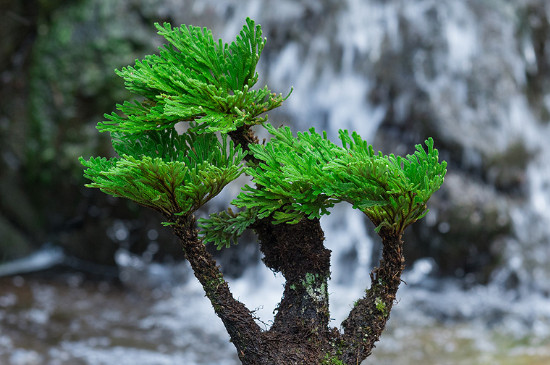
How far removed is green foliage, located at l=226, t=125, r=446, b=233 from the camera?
829 mm

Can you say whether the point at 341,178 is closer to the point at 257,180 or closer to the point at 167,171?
the point at 257,180

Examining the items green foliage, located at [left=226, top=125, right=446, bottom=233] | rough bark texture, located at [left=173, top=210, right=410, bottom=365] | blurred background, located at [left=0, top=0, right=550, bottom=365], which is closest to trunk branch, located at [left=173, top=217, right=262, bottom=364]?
rough bark texture, located at [left=173, top=210, right=410, bottom=365]

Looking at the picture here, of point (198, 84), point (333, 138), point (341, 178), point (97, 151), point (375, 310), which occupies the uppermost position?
point (333, 138)

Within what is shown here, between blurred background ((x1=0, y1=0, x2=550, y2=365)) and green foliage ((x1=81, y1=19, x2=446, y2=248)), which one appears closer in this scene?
green foliage ((x1=81, y1=19, x2=446, y2=248))

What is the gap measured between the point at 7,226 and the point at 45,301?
982 millimetres

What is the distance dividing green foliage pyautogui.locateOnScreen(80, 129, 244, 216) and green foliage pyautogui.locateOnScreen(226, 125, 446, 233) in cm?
5

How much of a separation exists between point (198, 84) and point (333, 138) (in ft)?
13.7

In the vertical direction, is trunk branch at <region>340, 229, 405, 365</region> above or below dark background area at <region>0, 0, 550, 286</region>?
below

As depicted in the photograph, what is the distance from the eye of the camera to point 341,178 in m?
0.86

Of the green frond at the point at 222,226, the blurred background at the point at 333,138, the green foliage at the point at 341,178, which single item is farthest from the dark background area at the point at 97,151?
the green foliage at the point at 341,178

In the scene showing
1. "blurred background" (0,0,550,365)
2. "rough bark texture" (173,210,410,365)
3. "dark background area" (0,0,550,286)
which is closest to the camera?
"rough bark texture" (173,210,410,365)

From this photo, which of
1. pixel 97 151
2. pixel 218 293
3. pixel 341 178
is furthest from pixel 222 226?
pixel 97 151

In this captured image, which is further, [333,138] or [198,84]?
[333,138]

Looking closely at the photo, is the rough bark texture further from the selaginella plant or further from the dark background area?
the dark background area
